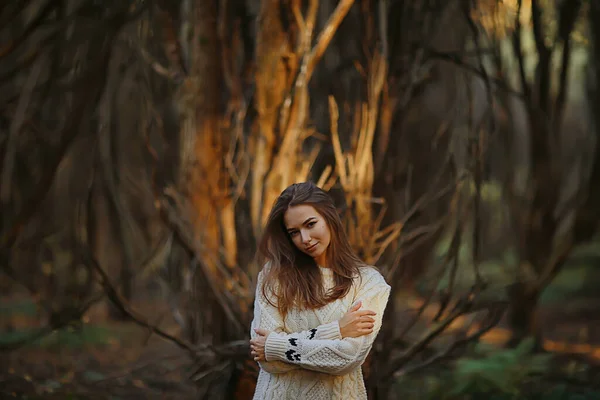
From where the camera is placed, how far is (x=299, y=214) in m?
3.46

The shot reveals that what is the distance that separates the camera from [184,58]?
579 centimetres

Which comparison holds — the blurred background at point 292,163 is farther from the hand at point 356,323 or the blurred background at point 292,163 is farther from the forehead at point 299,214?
the hand at point 356,323

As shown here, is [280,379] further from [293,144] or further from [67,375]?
[67,375]

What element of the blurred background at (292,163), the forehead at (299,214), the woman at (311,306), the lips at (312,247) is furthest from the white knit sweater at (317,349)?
the blurred background at (292,163)

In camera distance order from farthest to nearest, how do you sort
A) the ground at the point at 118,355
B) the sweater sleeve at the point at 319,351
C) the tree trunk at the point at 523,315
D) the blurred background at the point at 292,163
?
1. the tree trunk at the point at 523,315
2. the ground at the point at 118,355
3. the blurred background at the point at 292,163
4. the sweater sleeve at the point at 319,351

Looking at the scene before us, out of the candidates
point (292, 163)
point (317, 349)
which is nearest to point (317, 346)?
point (317, 349)

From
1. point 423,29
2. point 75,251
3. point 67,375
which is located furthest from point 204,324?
point 75,251

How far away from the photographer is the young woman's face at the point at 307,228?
3.44 meters

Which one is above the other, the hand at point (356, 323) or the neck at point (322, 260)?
the neck at point (322, 260)

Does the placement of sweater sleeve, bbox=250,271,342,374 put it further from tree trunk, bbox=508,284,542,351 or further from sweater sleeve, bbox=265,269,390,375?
tree trunk, bbox=508,284,542,351

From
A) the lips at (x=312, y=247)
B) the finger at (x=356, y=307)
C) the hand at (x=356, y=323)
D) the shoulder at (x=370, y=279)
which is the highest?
the lips at (x=312, y=247)

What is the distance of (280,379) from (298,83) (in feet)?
6.66

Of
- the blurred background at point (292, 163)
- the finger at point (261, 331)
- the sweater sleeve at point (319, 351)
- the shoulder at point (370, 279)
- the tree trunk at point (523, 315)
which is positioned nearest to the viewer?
the sweater sleeve at point (319, 351)

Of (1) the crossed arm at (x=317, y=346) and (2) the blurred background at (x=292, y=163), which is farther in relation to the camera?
(2) the blurred background at (x=292, y=163)
